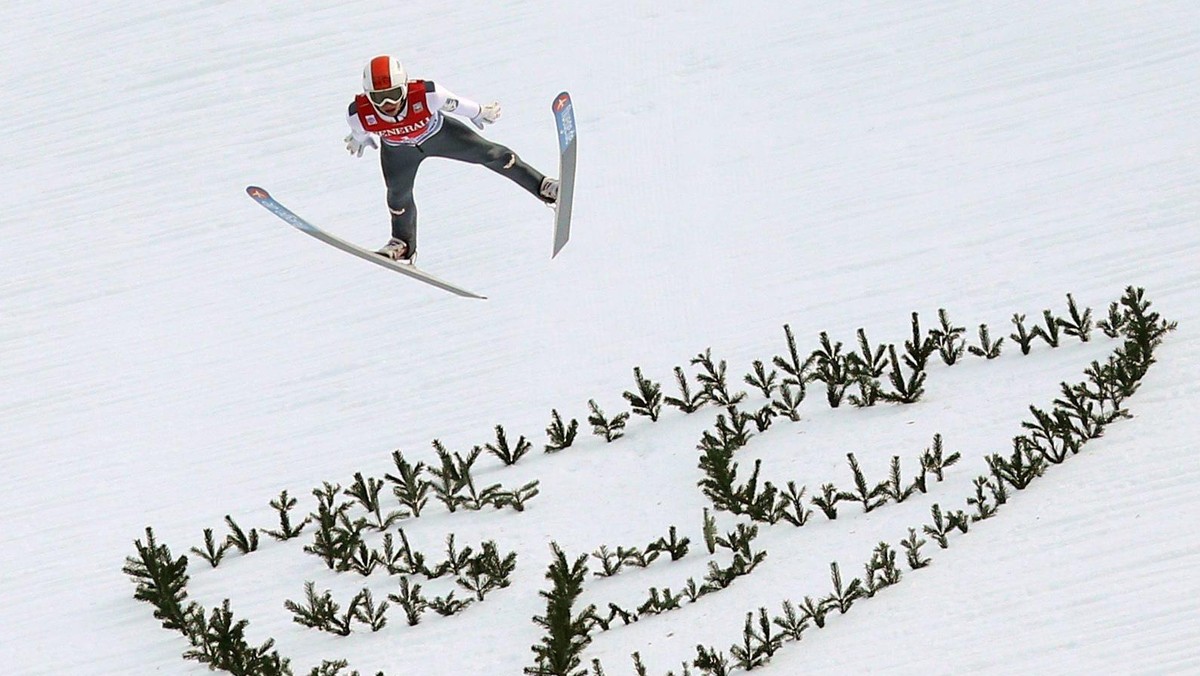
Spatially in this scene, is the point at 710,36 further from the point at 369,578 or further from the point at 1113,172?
the point at 369,578

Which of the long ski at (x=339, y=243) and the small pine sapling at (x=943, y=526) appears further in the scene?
the long ski at (x=339, y=243)

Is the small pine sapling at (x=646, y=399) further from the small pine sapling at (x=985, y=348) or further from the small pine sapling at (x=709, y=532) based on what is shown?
the small pine sapling at (x=985, y=348)

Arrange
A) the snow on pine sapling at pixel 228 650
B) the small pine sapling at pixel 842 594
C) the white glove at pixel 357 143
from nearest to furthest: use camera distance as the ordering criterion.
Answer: the small pine sapling at pixel 842 594 < the snow on pine sapling at pixel 228 650 < the white glove at pixel 357 143

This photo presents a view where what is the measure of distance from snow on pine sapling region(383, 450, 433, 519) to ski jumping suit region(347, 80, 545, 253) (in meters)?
1.53

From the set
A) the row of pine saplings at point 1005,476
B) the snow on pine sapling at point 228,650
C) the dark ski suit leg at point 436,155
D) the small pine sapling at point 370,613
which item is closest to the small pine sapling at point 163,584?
the snow on pine sapling at point 228,650

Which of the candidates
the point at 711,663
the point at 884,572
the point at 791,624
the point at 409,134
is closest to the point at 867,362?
the point at 884,572

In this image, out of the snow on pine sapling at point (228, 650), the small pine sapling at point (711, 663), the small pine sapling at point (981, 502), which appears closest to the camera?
the small pine sapling at point (711, 663)

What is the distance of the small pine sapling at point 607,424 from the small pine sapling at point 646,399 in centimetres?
11

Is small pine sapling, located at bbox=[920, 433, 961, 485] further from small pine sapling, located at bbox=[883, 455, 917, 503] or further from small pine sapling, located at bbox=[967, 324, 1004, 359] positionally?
small pine sapling, located at bbox=[967, 324, 1004, 359]

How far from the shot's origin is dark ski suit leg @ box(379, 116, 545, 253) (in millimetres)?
10844

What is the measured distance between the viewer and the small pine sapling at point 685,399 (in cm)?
1151

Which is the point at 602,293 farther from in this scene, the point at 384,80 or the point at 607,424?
the point at 384,80

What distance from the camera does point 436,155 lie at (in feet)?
35.8

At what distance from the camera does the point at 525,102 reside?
15.6m
